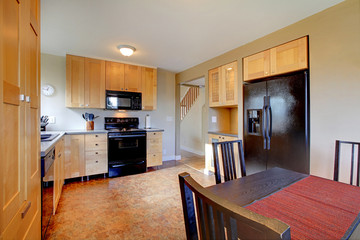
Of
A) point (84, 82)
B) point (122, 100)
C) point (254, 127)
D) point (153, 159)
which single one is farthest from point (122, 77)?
point (254, 127)

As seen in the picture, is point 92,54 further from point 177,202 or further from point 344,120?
point 344,120

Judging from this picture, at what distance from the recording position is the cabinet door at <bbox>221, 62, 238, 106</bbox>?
3.04m

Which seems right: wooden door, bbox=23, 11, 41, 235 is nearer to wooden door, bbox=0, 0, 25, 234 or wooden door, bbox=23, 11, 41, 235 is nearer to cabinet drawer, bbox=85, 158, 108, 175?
wooden door, bbox=0, 0, 25, 234

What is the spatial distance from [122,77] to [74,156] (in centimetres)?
187

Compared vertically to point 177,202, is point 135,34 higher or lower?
higher

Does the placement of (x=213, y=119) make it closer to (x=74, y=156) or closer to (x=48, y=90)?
(x=74, y=156)

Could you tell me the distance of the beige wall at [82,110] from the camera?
335 cm

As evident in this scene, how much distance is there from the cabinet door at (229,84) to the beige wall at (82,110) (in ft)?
5.94

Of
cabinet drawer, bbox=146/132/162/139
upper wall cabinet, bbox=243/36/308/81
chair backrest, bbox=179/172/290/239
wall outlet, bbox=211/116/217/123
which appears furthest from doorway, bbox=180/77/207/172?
chair backrest, bbox=179/172/290/239

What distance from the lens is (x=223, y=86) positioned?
3.27m

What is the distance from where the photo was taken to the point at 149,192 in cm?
269

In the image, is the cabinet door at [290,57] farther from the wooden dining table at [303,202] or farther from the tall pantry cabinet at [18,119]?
the tall pantry cabinet at [18,119]

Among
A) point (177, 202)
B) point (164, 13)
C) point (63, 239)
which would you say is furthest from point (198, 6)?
point (63, 239)

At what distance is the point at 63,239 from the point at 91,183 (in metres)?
1.48
